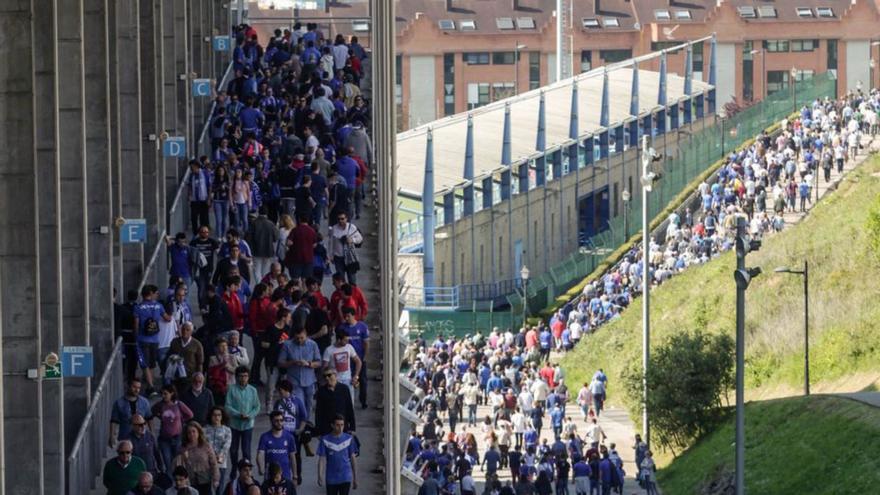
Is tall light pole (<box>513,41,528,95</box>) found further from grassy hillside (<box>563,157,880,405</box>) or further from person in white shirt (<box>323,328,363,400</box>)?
person in white shirt (<box>323,328,363,400</box>)

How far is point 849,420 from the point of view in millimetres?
52938

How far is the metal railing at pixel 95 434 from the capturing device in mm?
30234

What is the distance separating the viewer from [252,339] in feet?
105

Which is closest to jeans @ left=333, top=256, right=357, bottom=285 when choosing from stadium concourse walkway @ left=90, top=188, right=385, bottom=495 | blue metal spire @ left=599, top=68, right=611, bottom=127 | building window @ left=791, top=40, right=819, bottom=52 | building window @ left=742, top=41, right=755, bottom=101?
stadium concourse walkway @ left=90, top=188, right=385, bottom=495

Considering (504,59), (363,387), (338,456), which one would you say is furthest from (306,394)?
(504,59)

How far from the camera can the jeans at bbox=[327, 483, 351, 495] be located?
2833 centimetres

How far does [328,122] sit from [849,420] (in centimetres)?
1293

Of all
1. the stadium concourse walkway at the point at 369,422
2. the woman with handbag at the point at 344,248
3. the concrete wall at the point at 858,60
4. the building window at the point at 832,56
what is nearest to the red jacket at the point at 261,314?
the stadium concourse walkway at the point at 369,422

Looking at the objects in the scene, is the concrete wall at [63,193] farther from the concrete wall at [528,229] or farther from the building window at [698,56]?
the building window at [698,56]

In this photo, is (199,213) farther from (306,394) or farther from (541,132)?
(541,132)

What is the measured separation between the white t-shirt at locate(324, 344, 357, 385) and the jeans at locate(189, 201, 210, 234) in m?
9.95

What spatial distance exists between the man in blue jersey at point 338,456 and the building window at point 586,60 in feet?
458

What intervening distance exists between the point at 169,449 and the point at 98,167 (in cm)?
831

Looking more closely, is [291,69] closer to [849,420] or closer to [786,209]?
[849,420]
